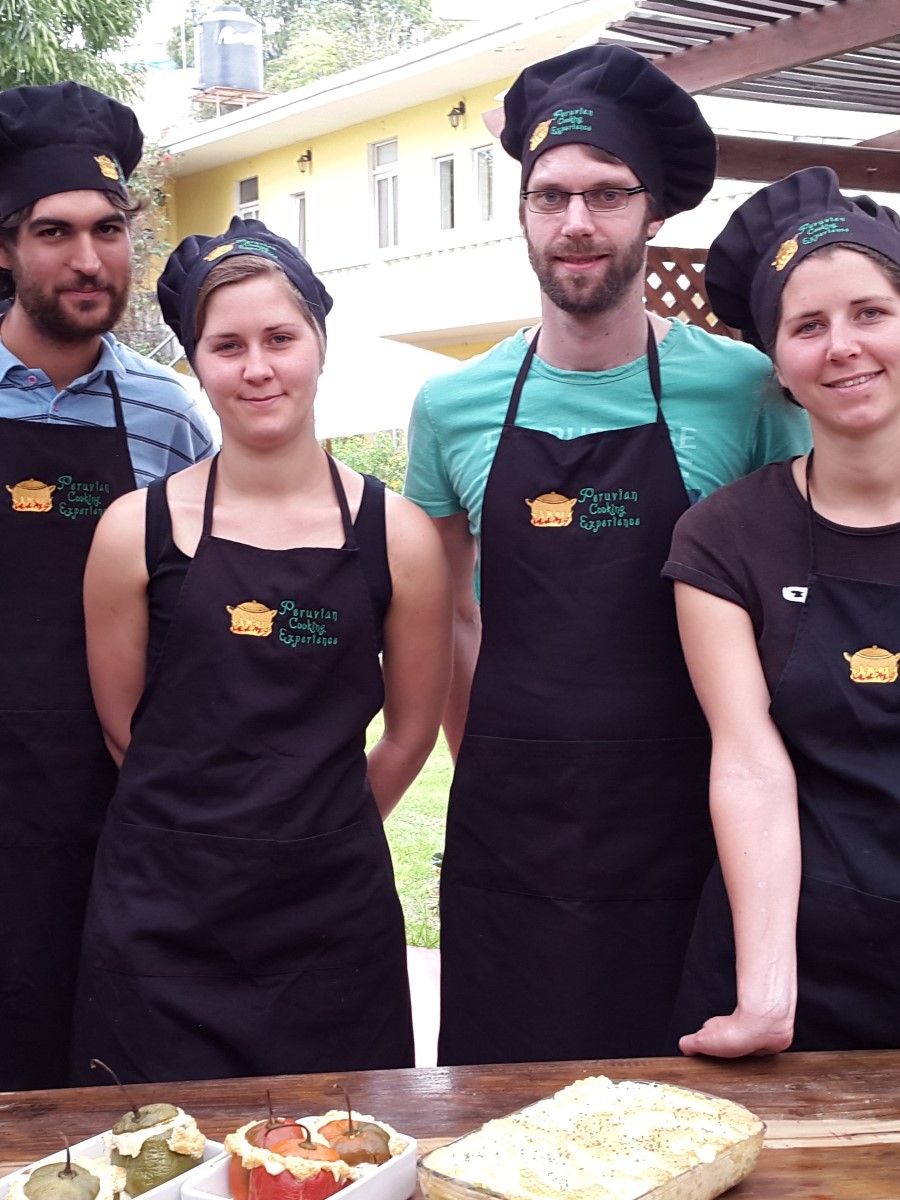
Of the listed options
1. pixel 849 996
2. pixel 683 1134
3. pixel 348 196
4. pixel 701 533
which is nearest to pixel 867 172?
pixel 701 533

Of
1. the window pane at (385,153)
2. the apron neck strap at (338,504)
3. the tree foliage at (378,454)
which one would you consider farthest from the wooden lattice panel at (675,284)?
the window pane at (385,153)

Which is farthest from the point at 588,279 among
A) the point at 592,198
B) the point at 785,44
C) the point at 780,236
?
the point at 785,44

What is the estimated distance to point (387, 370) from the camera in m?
10.1

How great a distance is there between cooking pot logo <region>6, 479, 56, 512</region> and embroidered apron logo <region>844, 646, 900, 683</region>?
1419 millimetres

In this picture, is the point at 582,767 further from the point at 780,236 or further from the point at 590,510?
the point at 780,236

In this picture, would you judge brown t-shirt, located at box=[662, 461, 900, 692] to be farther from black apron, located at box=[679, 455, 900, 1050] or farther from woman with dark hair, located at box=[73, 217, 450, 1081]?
woman with dark hair, located at box=[73, 217, 450, 1081]

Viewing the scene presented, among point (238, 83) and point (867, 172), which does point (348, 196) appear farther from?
point (867, 172)

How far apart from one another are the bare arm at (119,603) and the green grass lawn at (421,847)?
2585 mm

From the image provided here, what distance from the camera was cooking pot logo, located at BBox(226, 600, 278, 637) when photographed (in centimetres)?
225

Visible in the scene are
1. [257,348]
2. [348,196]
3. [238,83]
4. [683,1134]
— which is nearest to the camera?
[683,1134]

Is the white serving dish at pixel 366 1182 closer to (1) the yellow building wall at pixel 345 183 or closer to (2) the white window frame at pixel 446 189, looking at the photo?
(1) the yellow building wall at pixel 345 183

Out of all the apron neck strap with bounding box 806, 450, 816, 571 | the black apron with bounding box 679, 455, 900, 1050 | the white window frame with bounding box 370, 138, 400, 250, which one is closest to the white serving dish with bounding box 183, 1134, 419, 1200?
the black apron with bounding box 679, 455, 900, 1050

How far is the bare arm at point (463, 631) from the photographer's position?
9.25 ft

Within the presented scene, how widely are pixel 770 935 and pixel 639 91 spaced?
1421mm
